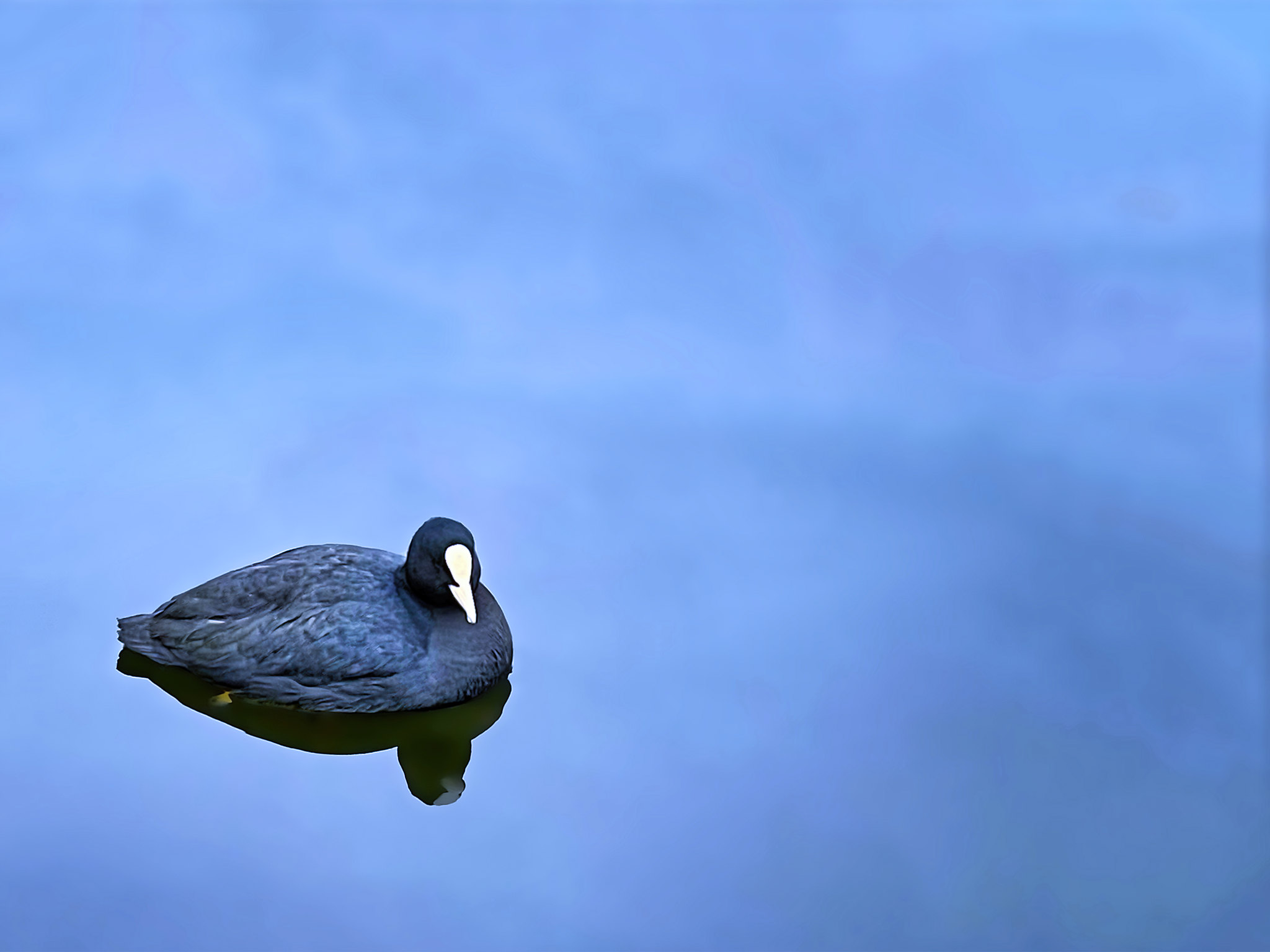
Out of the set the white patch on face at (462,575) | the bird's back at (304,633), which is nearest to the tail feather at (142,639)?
the bird's back at (304,633)

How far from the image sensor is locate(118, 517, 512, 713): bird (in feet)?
26.3

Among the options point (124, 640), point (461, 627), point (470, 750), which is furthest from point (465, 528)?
point (124, 640)

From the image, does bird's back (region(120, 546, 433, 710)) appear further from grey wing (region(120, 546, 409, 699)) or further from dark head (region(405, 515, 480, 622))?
dark head (region(405, 515, 480, 622))

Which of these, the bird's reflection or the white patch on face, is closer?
the bird's reflection

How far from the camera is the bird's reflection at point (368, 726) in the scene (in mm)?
7832

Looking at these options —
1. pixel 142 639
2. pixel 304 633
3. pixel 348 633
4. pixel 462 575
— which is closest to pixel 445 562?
pixel 462 575

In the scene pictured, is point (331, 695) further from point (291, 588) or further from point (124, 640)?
point (124, 640)

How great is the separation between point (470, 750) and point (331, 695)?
653 millimetres

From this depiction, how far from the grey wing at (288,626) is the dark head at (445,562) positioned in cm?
19

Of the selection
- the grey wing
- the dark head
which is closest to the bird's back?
the grey wing

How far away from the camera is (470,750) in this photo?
7902 mm

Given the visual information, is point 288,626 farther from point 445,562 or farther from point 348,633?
point 445,562

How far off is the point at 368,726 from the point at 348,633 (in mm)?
408

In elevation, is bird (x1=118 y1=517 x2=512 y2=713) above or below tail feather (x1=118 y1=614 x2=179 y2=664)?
above
